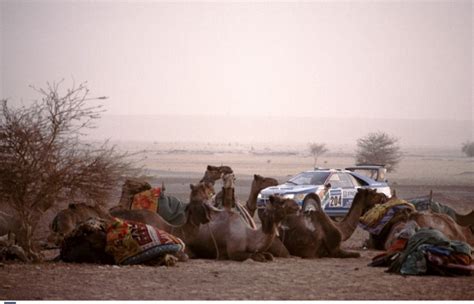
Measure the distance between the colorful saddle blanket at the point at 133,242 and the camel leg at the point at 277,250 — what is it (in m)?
2.31

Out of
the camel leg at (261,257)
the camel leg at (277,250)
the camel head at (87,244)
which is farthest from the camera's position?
the camel leg at (277,250)

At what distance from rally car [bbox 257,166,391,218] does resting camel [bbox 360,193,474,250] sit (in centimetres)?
414

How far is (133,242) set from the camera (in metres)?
13.1

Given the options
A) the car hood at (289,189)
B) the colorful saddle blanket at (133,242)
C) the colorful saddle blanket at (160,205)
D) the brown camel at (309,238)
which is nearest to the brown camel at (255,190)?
the colorful saddle blanket at (160,205)

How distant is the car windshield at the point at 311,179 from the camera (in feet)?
73.5

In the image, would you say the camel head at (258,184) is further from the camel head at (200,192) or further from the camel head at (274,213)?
the camel head at (274,213)

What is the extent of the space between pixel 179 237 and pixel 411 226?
3.33 meters

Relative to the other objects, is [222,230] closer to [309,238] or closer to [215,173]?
[309,238]

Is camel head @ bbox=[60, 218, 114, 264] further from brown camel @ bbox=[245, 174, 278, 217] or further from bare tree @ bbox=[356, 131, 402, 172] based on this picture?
bare tree @ bbox=[356, 131, 402, 172]

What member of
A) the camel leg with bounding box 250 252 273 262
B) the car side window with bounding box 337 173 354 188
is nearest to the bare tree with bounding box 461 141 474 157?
the car side window with bounding box 337 173 354 188

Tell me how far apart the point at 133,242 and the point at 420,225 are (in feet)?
15.0

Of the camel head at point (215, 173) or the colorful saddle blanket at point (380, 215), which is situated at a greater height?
the camel head at point (215, 173)

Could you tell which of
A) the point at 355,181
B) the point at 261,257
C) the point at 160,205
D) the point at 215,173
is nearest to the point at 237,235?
the point at 261,257

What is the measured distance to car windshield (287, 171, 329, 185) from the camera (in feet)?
73.5
